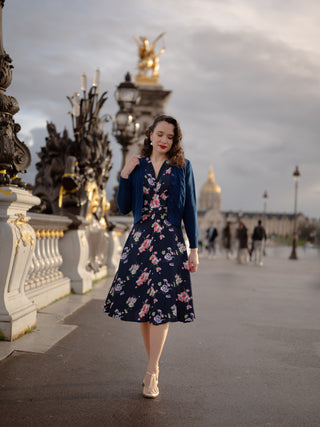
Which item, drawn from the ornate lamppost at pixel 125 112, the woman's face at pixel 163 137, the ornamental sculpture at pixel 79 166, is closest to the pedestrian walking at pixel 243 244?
the ornate lamppost at pixel 125 112

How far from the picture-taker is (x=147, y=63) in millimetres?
45031

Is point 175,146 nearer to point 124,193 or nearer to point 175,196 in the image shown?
point 175,196

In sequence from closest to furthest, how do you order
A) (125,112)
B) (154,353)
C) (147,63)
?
(154,353) → (125,112) → (147,63)

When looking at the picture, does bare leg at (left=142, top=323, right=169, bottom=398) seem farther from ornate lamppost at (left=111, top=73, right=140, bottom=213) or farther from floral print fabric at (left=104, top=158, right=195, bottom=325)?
ornate lamppost at (left=111, top=73, right=140, bottom=213)

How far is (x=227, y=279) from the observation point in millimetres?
13758

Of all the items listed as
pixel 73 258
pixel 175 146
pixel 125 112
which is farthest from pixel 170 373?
pixel 125 112

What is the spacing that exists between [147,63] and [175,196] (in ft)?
141

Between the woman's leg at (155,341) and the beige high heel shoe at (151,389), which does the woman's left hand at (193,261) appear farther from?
the beige high heel shoe at (151,389)

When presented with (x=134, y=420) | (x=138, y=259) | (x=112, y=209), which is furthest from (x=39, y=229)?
(x=112, y=209)

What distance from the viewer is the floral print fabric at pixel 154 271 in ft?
12.1

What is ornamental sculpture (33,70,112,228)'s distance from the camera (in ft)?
32.6

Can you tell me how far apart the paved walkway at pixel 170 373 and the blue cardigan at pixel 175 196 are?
3.60 ft

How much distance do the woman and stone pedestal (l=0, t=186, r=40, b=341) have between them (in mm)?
1288

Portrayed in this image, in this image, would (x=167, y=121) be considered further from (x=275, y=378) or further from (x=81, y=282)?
(x=81, y=282)
